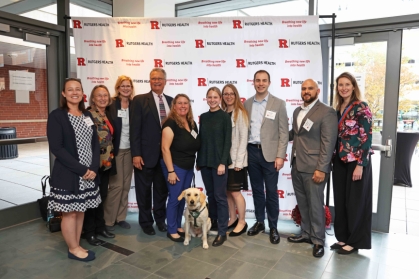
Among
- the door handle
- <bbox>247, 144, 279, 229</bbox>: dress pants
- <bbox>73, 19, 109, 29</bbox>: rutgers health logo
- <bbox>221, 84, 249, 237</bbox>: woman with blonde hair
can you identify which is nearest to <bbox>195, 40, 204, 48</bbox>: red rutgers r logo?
<bbox>221, 84, 249, 237</bbox>: woman with blonde hair

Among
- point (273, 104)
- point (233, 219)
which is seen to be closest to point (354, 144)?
point (273, 104)

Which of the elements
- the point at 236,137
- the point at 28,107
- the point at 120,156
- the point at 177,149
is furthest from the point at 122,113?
the point at 28,107

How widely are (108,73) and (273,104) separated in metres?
2.15

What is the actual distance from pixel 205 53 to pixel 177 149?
143 cm

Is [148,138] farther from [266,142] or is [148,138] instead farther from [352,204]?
[352,204]

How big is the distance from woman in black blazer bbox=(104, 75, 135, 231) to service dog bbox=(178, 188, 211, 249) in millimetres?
820

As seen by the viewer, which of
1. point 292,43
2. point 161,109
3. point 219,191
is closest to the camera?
point 219,191

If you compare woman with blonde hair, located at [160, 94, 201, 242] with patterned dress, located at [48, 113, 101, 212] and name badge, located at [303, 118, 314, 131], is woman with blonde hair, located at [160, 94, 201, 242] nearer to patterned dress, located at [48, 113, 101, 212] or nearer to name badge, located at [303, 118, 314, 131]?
patterned dress, located at [48, 113, 101, 212]

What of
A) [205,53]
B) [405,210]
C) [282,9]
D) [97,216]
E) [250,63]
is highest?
[282,9]

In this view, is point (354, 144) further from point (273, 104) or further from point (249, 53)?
point (249, 53)

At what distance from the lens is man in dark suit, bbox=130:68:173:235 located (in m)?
3.01

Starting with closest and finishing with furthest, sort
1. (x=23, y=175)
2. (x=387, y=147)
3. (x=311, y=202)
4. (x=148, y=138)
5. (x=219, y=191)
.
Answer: (x=311, y=202)
(x=219, y=191)
(x=148, y=138)
(x=387, y=147)
(x=23, y=175)

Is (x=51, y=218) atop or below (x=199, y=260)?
atop

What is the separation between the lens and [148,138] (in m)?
3.02
